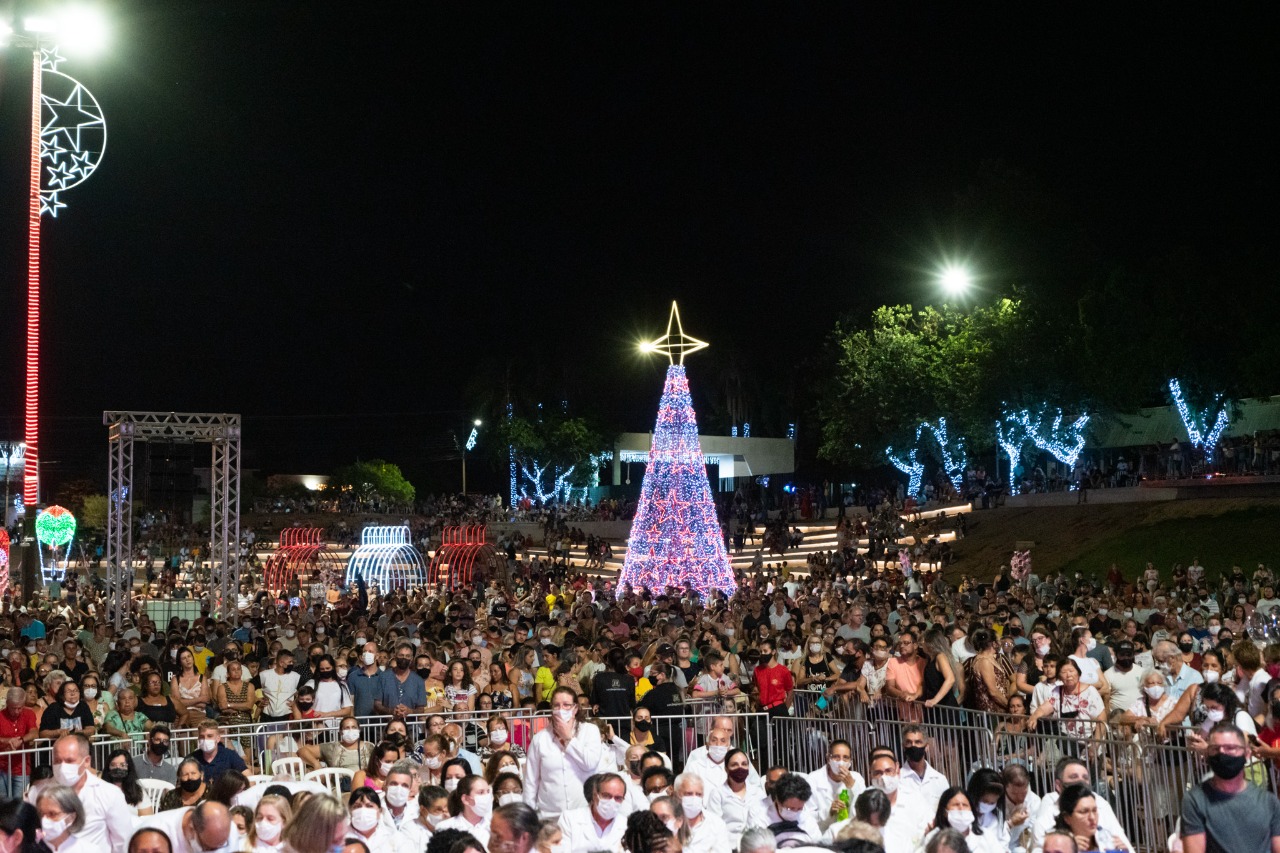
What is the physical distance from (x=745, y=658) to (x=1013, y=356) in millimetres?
29528

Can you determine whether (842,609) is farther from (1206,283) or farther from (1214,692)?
(1206,283)

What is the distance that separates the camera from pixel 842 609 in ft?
71.6

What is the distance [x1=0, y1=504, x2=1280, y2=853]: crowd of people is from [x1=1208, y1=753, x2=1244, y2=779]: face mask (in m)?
0.02

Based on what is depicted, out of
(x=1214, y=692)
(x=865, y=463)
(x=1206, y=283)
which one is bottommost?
(x=1214, y=692)

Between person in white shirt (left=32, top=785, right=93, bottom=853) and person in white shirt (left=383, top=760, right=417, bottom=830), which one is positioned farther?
person in white shirt (left=383, top=760, right=417, bottom=830)

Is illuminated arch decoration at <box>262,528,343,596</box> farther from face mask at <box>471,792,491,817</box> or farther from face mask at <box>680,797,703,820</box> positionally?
face mask at <box>680,797,703,820</box>

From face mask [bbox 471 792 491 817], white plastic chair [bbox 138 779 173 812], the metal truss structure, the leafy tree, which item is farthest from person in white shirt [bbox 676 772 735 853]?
the leafy tree

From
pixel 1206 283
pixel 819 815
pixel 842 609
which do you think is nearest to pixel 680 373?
pixel 842 609

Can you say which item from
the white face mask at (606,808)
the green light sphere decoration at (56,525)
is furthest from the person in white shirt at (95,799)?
the green light sphere decoration at (56,525)

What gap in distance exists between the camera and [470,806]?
8109 millimetres

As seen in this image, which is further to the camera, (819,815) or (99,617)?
(99,617)

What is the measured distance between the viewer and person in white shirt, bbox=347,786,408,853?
7906 mm

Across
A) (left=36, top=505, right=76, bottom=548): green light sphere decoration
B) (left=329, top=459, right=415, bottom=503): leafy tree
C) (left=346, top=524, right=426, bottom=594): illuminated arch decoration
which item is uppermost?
(left=329, top=459, right=415, bottom=503): leafy tree

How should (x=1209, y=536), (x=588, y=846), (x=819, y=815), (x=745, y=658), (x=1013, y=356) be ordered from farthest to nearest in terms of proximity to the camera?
(x=1013, y=356) → (x=1209, y=536) → (x=745, y=658) → (x=819, y=815) → (x=588, y=846)
